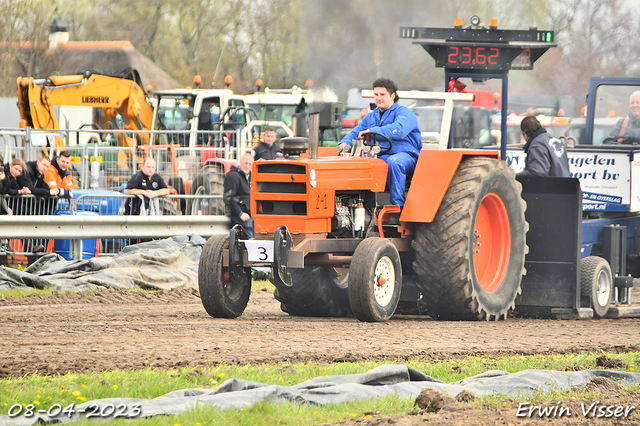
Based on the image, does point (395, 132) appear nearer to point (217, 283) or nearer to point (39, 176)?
point (217, 283)

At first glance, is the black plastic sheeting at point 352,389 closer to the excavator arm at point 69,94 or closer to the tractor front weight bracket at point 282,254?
the tractor front weight bracket at point 282,254

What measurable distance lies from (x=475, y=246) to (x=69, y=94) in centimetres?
1452

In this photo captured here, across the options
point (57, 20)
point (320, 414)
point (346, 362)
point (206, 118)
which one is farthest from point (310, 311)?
point (57, 20)

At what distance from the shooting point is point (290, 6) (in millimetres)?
34406

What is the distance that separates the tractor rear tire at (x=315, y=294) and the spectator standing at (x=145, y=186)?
17.8ft

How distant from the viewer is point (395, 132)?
26.0 feet

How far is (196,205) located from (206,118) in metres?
5.68

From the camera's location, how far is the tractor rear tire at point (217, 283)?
25.1 ft

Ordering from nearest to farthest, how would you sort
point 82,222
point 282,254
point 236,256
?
point 282,254 < point 236,256 < point 82,222

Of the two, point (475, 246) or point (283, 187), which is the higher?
point (283, 187)

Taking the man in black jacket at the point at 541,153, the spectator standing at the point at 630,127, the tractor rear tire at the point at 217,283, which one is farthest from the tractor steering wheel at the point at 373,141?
the spectator standing at the point at 630,127

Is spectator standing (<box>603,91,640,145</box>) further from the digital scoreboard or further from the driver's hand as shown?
the driver's hand

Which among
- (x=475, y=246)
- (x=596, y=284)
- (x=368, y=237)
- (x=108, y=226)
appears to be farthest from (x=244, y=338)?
(x=108, y=226)

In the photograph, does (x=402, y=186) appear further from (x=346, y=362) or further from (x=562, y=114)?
(x=562, y=114)
